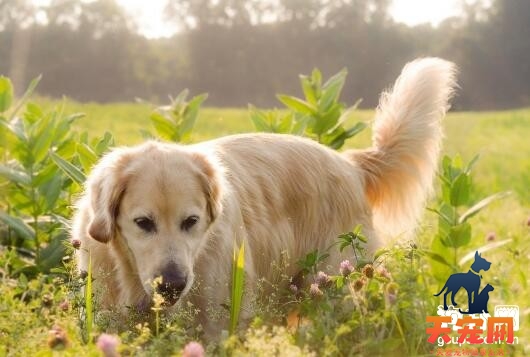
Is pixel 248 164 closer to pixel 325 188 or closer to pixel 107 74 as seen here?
pixel 325 188

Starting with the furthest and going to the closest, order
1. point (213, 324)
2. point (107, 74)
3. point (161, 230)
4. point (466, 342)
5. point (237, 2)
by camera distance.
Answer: point (237, 2)
point (107, 74)
point (213, 324)
point (161, 230)
point (466, 342)

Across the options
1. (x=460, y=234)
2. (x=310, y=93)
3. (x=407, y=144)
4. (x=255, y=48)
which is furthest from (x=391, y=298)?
(x=255, y=48)

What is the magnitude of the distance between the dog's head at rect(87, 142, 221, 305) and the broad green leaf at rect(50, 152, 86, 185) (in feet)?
2.44

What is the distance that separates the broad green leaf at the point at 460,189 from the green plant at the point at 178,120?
6.58ft

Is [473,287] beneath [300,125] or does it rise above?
beneath

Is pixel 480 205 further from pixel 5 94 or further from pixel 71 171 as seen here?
pixel 5 94

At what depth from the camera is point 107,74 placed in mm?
30922

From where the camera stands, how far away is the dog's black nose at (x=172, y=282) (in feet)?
10.2

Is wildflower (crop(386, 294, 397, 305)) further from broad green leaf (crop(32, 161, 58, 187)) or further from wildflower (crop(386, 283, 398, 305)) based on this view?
broad green leaf (crop(32, 161, 58, 187))

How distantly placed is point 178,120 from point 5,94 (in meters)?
1.20

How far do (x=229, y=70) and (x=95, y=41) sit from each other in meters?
6.33

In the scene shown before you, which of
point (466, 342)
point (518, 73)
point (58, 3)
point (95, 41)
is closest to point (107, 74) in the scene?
point (95, 41)

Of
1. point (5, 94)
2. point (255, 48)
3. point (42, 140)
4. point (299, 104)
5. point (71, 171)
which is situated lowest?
point (71, 171)

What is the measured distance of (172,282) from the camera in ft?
10.2
